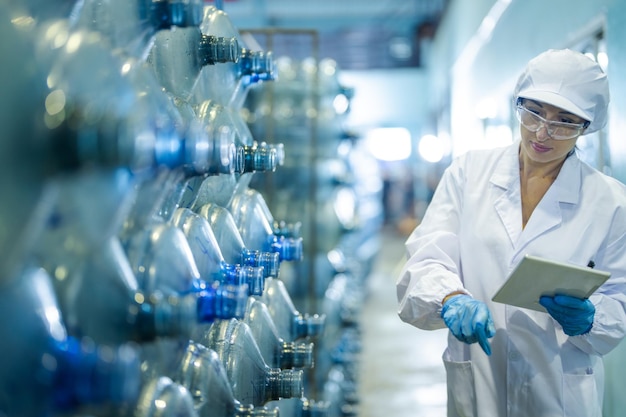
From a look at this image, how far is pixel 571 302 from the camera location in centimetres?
141

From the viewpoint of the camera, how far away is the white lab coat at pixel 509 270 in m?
1.56

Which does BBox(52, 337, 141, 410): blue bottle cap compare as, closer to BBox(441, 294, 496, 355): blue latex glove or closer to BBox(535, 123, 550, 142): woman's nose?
BBox(441, 294, 496, 355): blue latex glove

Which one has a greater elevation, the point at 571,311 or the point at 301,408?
the point at 571,311

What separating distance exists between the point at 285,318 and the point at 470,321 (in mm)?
445

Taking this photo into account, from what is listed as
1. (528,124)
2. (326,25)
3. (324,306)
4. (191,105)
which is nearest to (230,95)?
(191,105)

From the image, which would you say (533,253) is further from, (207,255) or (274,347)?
(207,255)

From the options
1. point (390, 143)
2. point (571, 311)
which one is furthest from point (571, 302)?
point (390, 143)

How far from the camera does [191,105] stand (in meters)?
1.24

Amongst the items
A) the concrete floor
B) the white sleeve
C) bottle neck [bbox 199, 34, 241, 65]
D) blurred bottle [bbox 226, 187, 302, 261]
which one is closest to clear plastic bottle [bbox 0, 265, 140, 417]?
bottle neck [bbox 199, 34, 241, 65]

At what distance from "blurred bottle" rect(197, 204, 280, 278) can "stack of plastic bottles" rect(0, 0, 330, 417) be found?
0.36 feet

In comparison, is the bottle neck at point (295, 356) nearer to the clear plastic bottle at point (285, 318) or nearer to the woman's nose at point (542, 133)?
the clear plastic bottle at point (285, 318)

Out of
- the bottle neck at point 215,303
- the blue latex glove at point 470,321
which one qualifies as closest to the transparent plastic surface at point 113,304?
the bottle neck at point 215,303

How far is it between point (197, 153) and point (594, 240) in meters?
0.99

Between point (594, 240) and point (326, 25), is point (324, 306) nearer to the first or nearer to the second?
point (594, 240)
